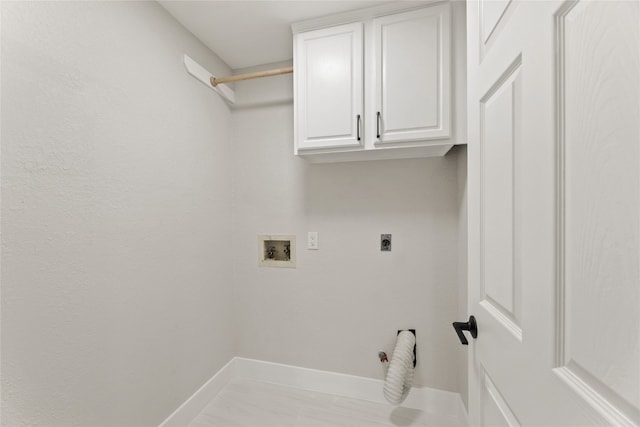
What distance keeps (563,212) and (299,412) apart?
193 cm

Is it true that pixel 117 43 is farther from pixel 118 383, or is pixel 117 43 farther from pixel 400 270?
pixel 400 270

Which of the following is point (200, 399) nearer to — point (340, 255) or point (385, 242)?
point (340, 255)

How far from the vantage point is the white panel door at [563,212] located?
14.3 inches

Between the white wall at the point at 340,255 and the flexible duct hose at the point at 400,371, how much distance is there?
0.13 metres

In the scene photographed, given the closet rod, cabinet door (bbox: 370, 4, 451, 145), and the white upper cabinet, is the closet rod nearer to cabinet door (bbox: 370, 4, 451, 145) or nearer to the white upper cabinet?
the white upper cabinet

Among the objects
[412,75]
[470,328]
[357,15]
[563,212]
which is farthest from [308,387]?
[357,15]

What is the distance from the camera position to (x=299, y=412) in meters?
1.80

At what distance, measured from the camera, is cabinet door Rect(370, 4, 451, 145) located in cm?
150

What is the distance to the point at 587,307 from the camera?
43 centimetres

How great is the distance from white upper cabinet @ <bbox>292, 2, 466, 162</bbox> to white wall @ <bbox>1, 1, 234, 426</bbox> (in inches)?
30.5

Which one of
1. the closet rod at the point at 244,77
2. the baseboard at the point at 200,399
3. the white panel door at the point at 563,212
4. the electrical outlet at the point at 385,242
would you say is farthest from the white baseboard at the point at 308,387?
the closet rod at the point at 244,77

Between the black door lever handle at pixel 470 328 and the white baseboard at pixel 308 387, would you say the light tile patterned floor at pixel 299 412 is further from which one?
the black door lever handle at pixel 470 328

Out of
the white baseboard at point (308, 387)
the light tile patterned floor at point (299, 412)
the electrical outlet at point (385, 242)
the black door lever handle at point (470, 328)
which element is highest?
the electrical outlet at point (385, 242)

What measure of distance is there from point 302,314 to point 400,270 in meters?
0.80
